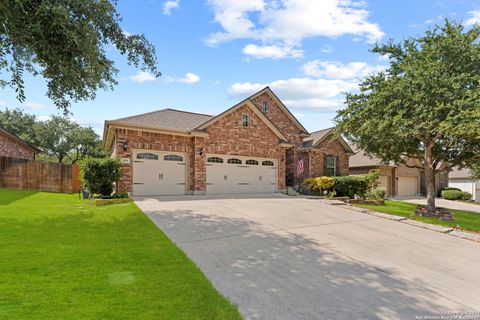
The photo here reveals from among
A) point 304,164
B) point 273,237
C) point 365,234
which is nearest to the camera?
Result: point 273,237

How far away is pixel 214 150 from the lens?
16500mm

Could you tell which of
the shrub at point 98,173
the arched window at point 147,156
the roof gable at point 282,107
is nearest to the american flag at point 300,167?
the roof gable at point 282,107

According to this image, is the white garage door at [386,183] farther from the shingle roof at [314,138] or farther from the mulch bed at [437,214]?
the mulch bed at [437,214]

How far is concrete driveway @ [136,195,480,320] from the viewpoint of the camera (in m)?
3.92

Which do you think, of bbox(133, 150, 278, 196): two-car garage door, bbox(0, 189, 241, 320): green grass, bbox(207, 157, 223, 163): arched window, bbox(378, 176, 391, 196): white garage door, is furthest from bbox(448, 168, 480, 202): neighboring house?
bbox(0, 189, 241, 320): green grass

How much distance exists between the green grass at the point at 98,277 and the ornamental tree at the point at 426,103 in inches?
445

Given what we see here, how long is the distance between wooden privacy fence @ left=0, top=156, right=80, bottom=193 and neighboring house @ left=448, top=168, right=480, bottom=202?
122 feet

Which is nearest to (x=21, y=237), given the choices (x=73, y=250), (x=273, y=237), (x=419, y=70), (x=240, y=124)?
(x=73, y=250)

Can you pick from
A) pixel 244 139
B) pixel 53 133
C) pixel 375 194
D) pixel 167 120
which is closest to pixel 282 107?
pixel 244 139

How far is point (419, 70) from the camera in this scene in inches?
489

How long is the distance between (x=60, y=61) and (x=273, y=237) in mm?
6806

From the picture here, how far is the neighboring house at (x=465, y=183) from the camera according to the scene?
31.3 meters

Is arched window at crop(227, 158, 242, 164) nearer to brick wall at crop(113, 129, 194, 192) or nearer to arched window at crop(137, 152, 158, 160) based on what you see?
brick wall at crop(113, 129, 194, 192)

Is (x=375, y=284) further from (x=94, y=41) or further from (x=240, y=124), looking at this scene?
(x=240, y=124)
